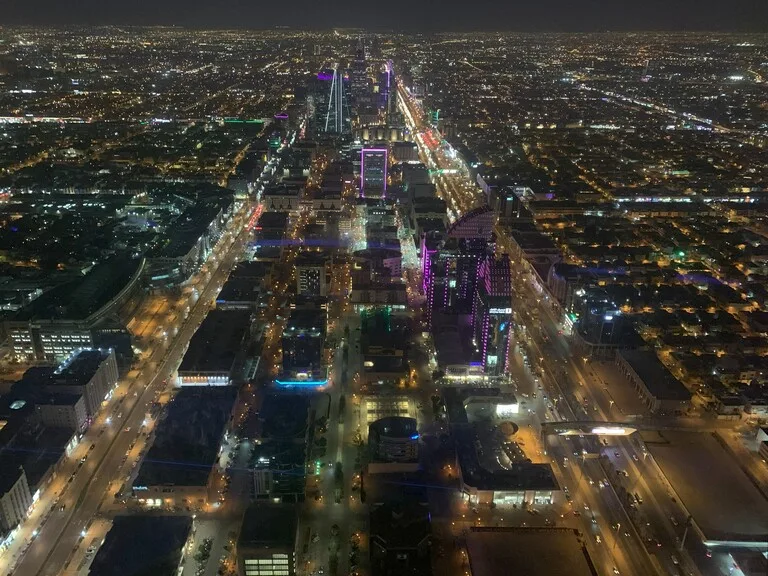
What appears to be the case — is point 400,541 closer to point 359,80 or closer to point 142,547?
point 142,547

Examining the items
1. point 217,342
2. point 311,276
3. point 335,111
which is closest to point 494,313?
point 311,276

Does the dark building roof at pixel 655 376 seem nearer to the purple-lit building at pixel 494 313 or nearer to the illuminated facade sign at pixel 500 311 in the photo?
the purple-lit building at pixel 494 313

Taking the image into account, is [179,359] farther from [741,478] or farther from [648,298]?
[648,298]

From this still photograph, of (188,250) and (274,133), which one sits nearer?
(188,250)

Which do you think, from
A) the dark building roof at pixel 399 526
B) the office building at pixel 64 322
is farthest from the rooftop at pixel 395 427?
the office building at pixel 64 322

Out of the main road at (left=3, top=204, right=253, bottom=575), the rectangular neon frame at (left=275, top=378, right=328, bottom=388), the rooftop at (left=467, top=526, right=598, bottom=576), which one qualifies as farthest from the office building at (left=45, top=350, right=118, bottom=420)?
the rooftop at (left=467, top=526, right=598, bottom=576)

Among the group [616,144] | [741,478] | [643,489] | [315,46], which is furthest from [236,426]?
[315,46]
